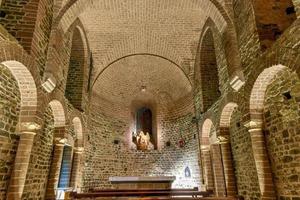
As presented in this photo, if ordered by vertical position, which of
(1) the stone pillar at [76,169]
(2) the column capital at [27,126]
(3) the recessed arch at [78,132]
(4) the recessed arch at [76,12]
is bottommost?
(1) the stone pillar at [76,169]

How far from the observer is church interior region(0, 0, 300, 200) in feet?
15.7

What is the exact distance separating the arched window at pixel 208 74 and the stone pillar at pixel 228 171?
2.61 meters

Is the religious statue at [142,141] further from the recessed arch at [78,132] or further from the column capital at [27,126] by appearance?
the column capital at [27,126]

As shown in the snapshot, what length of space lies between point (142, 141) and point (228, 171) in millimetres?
6667

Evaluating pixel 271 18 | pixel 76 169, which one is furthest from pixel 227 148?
pixel 76 169

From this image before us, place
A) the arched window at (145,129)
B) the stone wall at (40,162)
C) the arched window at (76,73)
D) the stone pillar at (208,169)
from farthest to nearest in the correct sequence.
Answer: the arched window at (145,129), the arched window at (76,73), the stone pillar at (208,169), the stone wall at (40,162)

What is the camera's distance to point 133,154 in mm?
12648

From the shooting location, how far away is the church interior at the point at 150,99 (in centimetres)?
479

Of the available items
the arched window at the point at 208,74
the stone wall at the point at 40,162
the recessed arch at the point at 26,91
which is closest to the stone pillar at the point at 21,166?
the stone wall at the point at 40,162

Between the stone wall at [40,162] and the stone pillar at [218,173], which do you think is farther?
the stone pillar at [218,173]

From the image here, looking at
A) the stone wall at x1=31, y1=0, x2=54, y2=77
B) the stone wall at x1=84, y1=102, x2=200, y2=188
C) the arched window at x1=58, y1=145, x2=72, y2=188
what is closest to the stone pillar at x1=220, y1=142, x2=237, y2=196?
the stone wall at x1=84, y1=102, x2=200, y2=188

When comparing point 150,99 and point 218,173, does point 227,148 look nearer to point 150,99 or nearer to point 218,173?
point 218,173

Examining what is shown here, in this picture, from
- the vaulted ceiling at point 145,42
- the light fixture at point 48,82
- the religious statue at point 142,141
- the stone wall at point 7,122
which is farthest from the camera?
the religious statue at point 142,141

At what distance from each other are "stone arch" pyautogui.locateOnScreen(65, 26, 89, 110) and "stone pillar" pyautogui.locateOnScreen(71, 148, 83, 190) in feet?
6.26
